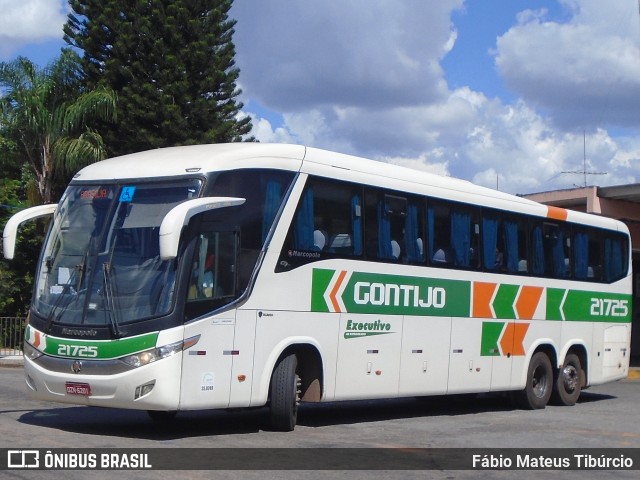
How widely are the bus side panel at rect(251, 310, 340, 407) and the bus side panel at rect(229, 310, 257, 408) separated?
0.26ft

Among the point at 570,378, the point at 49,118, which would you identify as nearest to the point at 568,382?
the point at 570,378

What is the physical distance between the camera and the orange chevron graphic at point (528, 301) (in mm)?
17344

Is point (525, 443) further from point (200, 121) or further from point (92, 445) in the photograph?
point (200, 121)

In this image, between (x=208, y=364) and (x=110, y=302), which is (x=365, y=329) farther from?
(x=110, y=302)

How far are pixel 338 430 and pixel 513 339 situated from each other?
5.12 metres

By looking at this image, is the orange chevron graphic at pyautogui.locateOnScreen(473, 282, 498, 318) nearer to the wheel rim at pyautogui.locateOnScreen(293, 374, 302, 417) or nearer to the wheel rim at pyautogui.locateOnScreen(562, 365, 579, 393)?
the wheel rim at pyautogui.locateOnScreen(562, 365, 579, 393)

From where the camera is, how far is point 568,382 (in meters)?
18.8

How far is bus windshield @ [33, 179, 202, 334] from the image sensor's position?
37.2ft

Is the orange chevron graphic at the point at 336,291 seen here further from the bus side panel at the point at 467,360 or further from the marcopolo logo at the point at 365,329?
the bus side panel at the point at 467,360

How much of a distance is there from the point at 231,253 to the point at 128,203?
4.41ft

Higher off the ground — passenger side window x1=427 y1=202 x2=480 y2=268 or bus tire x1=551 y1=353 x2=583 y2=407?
passenger side window x1=427 y1=202 x2=480 y2=268

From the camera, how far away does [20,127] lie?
32.5 metres

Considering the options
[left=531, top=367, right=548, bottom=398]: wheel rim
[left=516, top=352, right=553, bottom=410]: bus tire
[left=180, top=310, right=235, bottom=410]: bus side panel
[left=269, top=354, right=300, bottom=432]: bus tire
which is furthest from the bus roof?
[left=531, top=367, right=548, bottom=398]: wheel rim

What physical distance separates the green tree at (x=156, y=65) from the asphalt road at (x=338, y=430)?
17.7m
